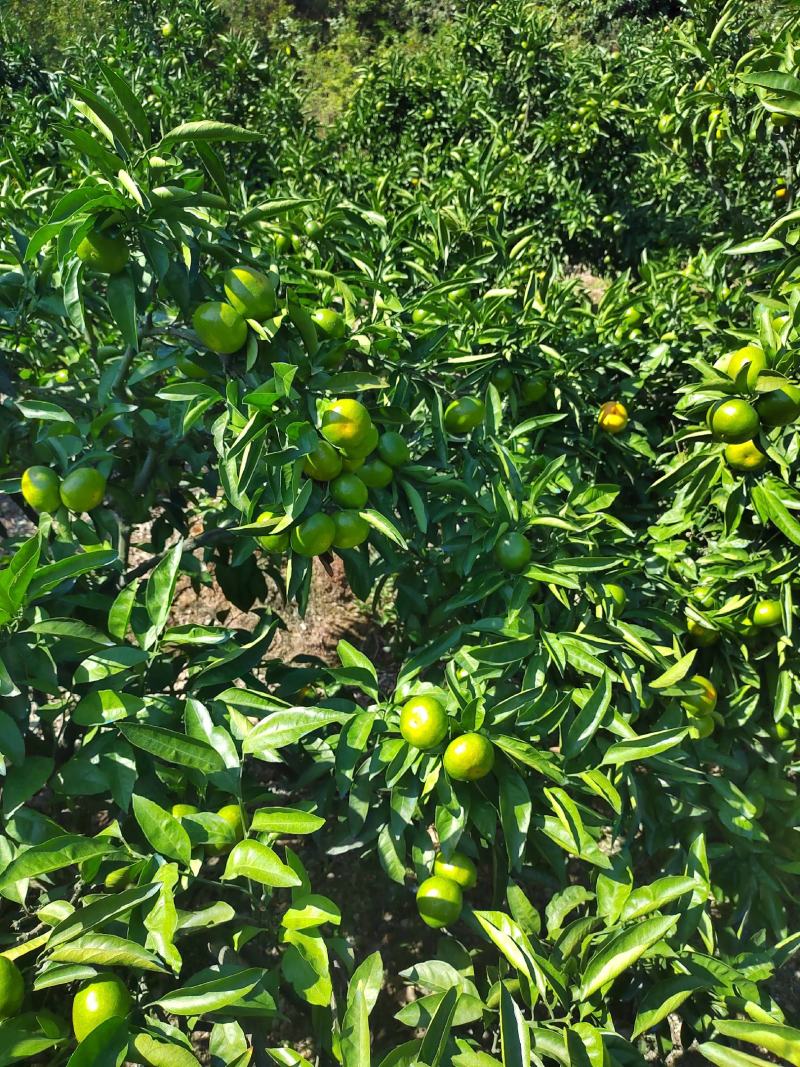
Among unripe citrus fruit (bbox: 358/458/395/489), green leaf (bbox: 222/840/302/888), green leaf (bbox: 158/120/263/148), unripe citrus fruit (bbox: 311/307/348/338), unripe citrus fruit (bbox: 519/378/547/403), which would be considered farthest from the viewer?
unripe citrus fruit (bbox: 519/378/547/403)

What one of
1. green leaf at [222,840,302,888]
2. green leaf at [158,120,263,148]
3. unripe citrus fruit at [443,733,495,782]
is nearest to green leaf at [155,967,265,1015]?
green leaf at [222,840,302,888]

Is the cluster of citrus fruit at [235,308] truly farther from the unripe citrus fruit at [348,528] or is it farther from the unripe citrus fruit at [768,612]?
the unripe citrus fruit at [768,612]

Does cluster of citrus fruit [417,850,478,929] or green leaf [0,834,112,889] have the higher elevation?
green leaf [0,834,112,889]

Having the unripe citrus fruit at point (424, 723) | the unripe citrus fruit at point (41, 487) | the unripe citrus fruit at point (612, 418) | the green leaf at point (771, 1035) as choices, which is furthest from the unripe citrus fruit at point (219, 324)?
the unripe citrus fruit at point (612, 418)

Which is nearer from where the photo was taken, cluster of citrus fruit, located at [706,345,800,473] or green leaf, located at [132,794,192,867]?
green leaf, located at [132,794,192,867]

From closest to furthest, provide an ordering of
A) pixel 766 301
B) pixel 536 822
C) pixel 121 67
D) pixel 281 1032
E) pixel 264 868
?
pixel 264 868
pixel 536 822
pixel 766 301
pixel 281 1032
pixel 121 67

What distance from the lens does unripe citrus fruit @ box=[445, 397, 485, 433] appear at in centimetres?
153

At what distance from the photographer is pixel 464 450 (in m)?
1.60

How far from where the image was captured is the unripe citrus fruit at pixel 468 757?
3.56 feet

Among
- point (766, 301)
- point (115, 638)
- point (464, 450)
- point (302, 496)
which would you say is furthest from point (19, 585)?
point (766, 301)

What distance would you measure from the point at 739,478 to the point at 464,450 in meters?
0.65

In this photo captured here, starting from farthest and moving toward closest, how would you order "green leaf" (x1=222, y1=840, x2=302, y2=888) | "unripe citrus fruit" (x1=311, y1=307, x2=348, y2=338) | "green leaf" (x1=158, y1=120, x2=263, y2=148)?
"unripe citrus fruit" (x1=311, y1=307, x2=348, y2=338), "green leaf" (x1=158, y1=120, x2=263, y2=148), "green leaf" (x1=222, y1=840, x2=302, y2=888)

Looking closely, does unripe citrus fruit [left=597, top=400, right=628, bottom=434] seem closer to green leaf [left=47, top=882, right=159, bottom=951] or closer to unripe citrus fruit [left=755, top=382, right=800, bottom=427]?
unripe citrus fruit [left=755, top=382, right=800, bottom=427]

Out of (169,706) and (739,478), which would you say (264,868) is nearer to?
(169,706)
